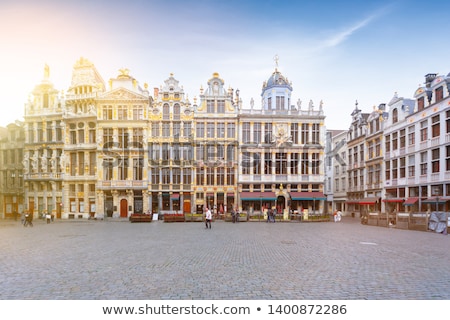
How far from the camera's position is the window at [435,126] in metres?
26.2

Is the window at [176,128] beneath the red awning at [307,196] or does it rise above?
above

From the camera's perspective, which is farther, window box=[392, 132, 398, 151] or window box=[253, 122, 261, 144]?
window box=[253, 122, 261, 144]

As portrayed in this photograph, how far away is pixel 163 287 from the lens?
6.95 meters

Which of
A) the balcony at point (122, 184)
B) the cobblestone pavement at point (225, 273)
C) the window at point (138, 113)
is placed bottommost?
the cobblestone pavement at point (225, 273)

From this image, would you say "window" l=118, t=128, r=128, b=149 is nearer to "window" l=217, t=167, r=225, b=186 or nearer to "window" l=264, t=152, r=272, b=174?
"window" l=217, t=167, r=225, b=186

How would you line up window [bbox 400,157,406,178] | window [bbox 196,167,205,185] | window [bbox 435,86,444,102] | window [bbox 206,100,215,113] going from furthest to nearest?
1. window [bbox 206,100,215,113]
2. window [bbox 196,167,205,185]
3. window [bbox 400,157,406,178]
4. window [bbox 435,86,444,102]

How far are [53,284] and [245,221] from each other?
24.3 meters

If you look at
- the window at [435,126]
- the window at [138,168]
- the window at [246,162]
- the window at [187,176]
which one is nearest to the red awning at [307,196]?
the window at [246,162]

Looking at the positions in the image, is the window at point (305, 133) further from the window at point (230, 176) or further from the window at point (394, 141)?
the window at point (394, 141)

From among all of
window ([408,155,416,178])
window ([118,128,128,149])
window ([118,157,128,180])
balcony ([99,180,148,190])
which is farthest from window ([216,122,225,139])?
window ([408,155,416,178])

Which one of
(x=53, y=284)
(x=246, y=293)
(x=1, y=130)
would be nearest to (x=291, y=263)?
(x=246, y=293)

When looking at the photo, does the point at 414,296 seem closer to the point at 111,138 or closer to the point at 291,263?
the point at 291,263

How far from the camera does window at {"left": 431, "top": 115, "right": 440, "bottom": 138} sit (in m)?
26.2

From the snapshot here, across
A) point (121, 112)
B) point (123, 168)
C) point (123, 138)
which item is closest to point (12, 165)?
point (123, 168)
